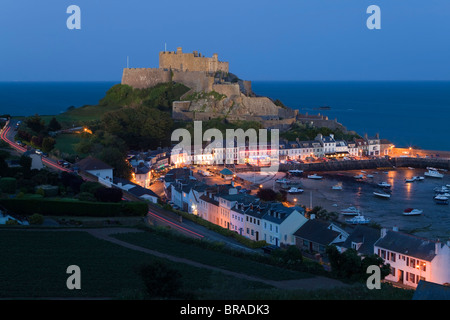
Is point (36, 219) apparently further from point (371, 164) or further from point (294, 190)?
point (371, 164)

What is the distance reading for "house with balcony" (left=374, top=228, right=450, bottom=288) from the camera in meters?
18.4

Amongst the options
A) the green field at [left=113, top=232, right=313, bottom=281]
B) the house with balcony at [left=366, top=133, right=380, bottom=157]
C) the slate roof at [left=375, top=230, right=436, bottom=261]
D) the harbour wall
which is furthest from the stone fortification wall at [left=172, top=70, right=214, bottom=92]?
the slate roof at [left=375, top=230, right=436, bottom=261]

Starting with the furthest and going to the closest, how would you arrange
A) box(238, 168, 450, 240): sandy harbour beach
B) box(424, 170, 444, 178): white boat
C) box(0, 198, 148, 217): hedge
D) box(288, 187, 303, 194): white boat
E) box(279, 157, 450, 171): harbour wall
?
1. box(279, 157, 450, 171): harbour wall
2. box(424, 170, 444, 178): white boat
3. box(288, 187, 303, 194): white boat
4. box(238, 168, 450, 240): sandy harbour beach
5. box(0, 198, 148, 217): hedge

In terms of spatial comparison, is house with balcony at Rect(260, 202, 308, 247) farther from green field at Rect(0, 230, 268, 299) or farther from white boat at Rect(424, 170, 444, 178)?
white boat at Rect(424, 170, 444, 178)

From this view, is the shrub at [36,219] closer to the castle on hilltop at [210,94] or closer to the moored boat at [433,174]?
the moored boat at [433,174]

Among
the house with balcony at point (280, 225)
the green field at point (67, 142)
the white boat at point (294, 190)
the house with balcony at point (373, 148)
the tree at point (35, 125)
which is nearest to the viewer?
the house with balcony at point (280, 225)

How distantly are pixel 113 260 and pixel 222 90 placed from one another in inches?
1755

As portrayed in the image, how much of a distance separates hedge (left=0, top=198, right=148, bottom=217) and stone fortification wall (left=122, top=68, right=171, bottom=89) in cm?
4359

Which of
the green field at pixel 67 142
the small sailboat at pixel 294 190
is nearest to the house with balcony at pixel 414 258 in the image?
the small sailboat at pixel 294 190

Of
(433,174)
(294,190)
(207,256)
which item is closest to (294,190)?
(294,190)

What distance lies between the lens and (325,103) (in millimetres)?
135625

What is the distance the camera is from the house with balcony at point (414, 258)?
1841 centimetres

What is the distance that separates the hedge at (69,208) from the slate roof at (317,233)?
21.5 feet

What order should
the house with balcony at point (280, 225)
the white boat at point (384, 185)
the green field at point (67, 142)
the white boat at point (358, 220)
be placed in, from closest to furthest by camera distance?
1. the house with balcony at point (280, 225)
2. the white boat at point (358, 220)
3. the white boat at point (384, 185)
4. the green field at point (67, 142)
